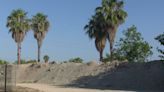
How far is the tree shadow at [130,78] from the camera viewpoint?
4538 cm

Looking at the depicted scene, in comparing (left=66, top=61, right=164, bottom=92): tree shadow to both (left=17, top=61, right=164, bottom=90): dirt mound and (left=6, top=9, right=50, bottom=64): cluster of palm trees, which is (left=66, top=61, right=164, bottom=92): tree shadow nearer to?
(left=17, top=61, right=164, bottom=90): dirt mound

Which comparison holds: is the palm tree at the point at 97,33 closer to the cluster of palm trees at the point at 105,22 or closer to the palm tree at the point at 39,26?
the cluster of palm trees at the point at 105,22

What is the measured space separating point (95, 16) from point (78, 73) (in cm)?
1114

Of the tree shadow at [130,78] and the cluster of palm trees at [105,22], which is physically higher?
the cluster of palm trees at [105,22]

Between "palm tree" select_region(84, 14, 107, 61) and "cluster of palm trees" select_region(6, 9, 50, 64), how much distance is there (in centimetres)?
1411

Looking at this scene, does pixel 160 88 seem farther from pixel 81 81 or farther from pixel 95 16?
pixel 95 16

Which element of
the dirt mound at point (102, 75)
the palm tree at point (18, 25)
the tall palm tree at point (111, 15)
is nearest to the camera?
the dirt mound at point (102, 75)

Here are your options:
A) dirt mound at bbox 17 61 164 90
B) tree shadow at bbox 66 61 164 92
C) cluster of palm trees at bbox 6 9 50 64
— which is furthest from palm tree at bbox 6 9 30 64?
tree shadow at bbox 66 61 164 92

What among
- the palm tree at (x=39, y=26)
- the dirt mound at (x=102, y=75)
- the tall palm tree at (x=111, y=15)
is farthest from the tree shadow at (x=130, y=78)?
the palm tree at (x=39, y=26)

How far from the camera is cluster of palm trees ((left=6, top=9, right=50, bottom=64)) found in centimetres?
7362

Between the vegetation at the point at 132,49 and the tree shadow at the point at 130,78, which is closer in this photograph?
the tree shadow at the point at 130,78

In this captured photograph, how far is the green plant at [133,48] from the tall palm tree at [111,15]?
333 inches

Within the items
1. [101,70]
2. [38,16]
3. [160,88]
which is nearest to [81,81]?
[101,70]

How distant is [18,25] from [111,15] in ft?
66.6
